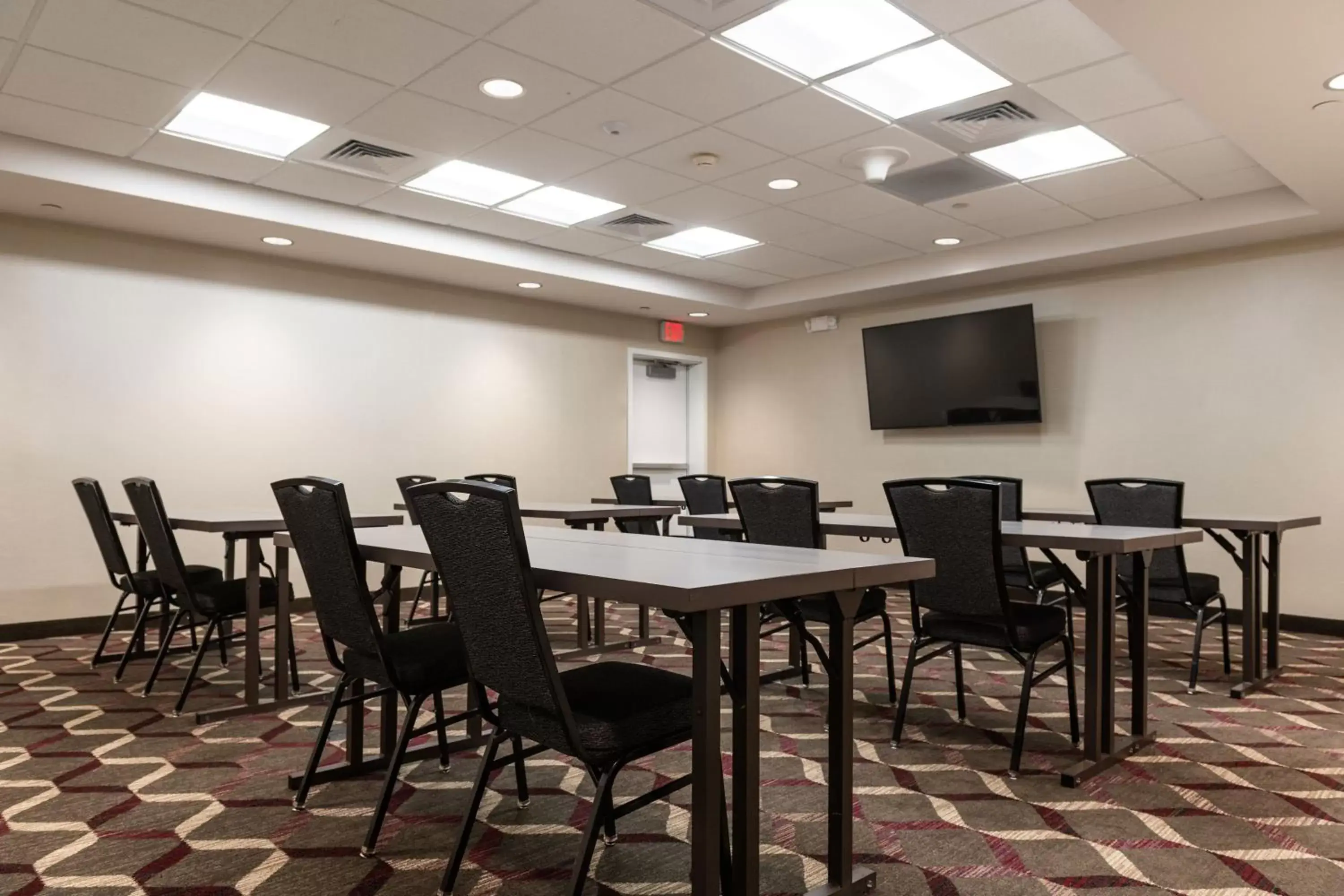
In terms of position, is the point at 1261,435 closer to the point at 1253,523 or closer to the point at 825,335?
the point at 1253,523

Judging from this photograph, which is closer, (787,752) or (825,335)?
(787,752)

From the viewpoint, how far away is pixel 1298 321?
5805mm

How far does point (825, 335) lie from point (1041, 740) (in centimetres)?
597

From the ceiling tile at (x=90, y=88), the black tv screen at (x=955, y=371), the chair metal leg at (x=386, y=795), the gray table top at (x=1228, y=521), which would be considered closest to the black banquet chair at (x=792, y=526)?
the gray table top at (x=1228, y=521)

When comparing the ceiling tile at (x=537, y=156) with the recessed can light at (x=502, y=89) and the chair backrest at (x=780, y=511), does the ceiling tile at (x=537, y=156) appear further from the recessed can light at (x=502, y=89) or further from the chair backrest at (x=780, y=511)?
the chair backrest at (x=780, y=511)

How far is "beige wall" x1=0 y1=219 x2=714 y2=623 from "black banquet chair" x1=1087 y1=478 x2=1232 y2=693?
509cm

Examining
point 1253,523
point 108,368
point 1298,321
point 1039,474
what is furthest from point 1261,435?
point 108,368

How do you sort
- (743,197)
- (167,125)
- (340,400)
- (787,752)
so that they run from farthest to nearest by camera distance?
(340,400) < (743,197) < (167,125) < (787,752)

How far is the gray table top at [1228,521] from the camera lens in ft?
12.3

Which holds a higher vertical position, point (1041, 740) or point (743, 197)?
point (743, 197)

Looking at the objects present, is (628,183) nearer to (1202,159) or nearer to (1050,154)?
(1050,154)

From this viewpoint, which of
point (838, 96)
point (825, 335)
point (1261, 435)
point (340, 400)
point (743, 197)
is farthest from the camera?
point (825, 335)

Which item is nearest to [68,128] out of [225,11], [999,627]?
[225,11]

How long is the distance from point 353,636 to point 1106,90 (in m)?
3.94
